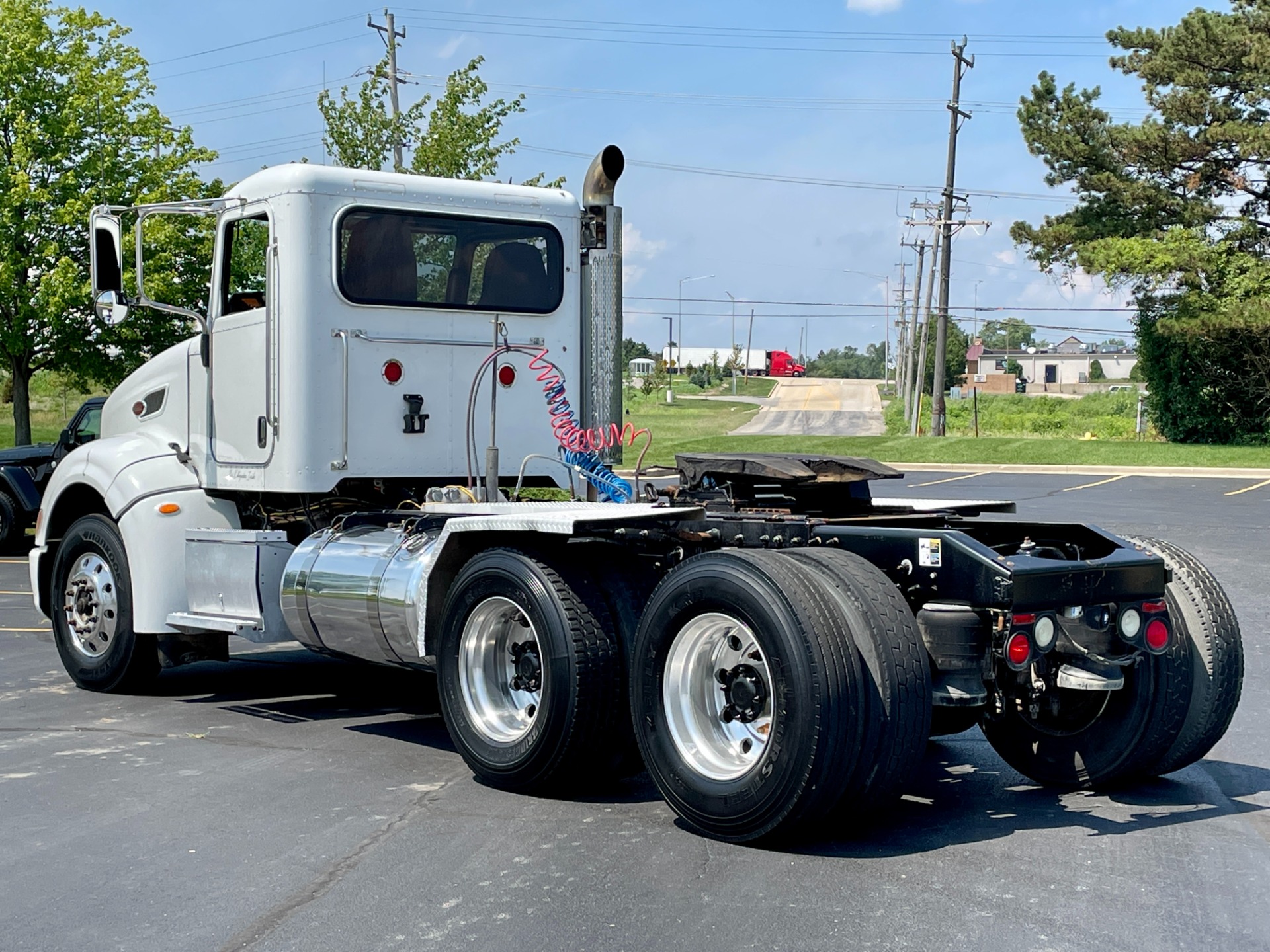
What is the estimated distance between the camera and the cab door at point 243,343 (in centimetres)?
810

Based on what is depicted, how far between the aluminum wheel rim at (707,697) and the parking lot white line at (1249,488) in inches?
920

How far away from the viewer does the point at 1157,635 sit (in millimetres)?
5586

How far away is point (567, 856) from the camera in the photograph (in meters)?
5.27

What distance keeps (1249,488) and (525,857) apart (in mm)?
26417

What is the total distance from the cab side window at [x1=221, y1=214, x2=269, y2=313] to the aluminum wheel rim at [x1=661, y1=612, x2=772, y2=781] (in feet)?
12.8

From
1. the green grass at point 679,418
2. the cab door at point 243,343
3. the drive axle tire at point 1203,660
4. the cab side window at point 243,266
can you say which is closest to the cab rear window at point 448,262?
the cab door at point 243,343

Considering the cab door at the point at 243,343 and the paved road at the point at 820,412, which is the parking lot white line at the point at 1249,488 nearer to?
the cab door at the point at 243,343

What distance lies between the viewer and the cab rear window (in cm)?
807

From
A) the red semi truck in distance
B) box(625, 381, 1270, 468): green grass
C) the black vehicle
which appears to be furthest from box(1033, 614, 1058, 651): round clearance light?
the red semi truck in distance

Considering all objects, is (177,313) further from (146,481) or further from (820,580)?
(820,580)

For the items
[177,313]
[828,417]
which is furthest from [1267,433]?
[177,313]

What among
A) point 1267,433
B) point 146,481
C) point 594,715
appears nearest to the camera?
point 594,715

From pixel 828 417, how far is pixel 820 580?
7543 centimetres

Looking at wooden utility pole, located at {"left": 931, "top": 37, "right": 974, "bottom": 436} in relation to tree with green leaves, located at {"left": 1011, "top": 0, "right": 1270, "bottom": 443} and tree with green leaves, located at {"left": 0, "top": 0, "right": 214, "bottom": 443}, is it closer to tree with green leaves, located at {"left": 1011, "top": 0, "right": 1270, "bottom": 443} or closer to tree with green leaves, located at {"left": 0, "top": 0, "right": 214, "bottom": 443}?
tree with green leaves, located at {"left": 1011, "top": 0, "right": 1270, "bottom": 443}
